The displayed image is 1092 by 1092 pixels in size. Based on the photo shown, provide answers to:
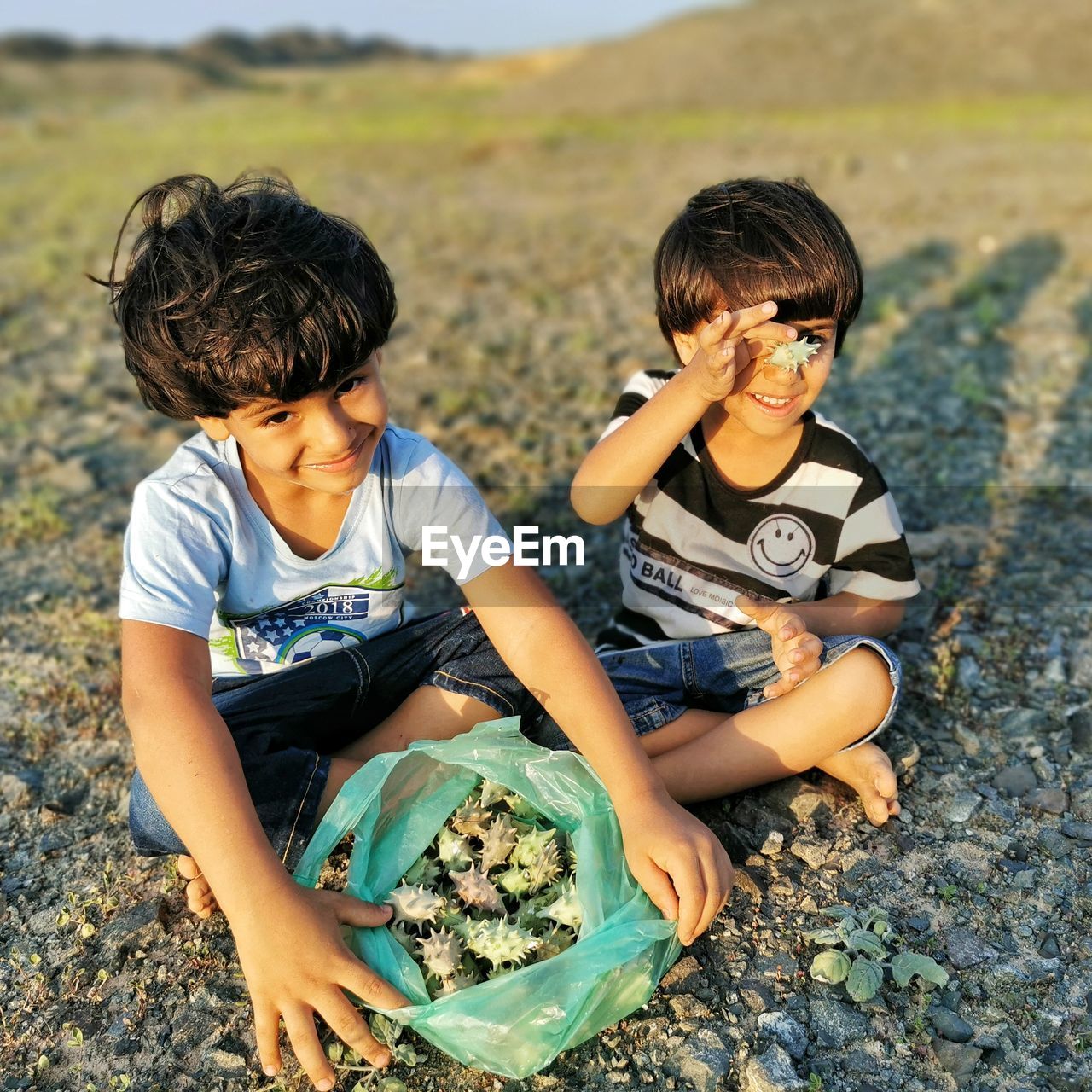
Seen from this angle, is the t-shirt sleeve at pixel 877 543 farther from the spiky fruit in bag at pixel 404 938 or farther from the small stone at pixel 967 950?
the spiky fruit in bag at pixel 404 938

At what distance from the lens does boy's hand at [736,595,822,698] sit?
7.14 feet

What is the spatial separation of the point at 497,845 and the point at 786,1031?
1.98ft

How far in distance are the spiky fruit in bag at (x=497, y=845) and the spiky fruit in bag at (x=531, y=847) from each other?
18mm

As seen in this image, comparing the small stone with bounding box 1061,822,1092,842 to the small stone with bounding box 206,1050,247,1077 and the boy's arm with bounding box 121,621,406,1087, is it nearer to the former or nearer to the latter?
the boy's arm with bounding box 121,621,406,1087

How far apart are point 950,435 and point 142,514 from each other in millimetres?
3120

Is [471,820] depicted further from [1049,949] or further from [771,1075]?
[1049,949]

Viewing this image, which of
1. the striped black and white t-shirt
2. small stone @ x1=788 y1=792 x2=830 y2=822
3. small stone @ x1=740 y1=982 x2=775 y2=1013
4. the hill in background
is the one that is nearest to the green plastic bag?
small stone @ x1=740 y1=982 x2=775 y2=1013

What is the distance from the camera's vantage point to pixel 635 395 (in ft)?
8.43

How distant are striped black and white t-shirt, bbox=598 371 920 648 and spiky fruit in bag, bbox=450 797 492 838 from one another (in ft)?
2.39

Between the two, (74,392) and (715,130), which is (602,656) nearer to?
(74,392)

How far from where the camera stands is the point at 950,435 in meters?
4.09

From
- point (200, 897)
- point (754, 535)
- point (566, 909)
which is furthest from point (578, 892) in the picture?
point (754, 535)

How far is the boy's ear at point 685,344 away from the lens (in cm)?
247

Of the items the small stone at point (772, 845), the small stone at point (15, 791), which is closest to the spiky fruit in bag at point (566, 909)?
the small stone at point (772, 845)
